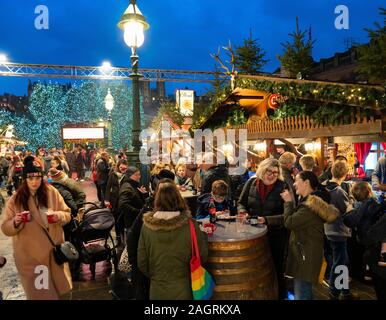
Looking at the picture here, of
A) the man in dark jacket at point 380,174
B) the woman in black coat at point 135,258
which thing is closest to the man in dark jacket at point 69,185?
the woman in black coat at point 135,258

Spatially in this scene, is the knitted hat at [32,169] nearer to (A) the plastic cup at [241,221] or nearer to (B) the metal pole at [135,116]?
(A) the plastic cup at [241,221]

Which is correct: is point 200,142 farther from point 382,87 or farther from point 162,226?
point 162,226

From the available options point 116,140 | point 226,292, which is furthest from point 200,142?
point 116,140

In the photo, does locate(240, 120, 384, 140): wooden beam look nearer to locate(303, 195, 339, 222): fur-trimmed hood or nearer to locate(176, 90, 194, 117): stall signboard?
locate(303, 195, 339, 222): fur-trimmed hood

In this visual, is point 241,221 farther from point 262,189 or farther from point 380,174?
point 380,174

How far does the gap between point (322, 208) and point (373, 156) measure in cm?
973

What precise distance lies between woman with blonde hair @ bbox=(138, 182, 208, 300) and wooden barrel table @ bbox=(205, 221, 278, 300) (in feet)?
→ 1.90

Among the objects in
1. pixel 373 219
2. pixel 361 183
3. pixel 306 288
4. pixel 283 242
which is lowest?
pixel 306 288


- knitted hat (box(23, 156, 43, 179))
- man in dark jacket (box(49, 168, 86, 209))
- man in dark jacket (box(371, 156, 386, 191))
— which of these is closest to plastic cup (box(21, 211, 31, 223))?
knitted hat (box(23, 156, 43, 179))

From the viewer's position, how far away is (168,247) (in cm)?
311

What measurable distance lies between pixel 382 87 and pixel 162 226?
16.6 feet

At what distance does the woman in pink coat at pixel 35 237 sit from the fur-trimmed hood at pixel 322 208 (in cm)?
281

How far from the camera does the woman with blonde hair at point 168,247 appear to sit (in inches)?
122

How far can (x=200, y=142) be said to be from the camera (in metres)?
13.9
